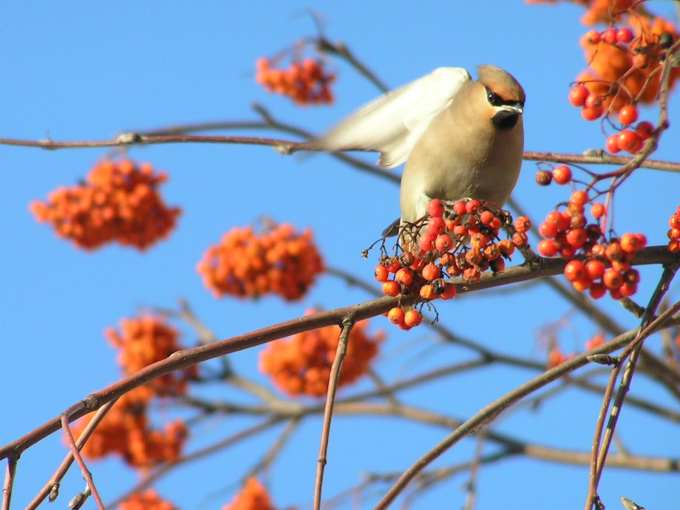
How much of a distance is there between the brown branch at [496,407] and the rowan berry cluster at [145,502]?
12.1 ft

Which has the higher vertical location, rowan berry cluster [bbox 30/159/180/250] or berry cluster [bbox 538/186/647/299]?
rowan berry cluster [bbox 30/159/180/250]

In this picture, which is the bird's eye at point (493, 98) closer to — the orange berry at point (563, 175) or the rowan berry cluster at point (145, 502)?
the orange berry at point (563, 175)

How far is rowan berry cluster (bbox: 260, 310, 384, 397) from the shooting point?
601 cm

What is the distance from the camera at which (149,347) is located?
6.55 metres

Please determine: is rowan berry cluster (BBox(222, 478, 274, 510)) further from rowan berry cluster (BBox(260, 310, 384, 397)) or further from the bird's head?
the bird's head

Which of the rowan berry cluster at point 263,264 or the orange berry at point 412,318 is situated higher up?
the rowan berry cluster at point 263,264

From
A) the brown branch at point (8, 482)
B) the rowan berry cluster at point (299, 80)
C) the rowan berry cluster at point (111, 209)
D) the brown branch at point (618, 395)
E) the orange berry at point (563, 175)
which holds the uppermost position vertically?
the rowan berry cluster at point (299, 80)

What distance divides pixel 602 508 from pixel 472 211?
2.64 feet

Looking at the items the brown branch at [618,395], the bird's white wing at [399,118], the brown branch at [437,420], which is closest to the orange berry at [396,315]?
the brown branch at [618,395]

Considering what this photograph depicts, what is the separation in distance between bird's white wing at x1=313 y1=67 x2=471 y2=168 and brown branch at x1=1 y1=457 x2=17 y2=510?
182cm

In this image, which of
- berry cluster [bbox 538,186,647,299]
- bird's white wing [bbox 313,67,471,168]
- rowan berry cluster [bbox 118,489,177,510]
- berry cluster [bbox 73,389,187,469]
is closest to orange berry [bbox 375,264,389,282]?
berry cluster [bbox 538,186,647,299]

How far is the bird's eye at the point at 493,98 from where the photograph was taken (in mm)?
3730

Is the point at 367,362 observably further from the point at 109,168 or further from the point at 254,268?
the point at 109,168

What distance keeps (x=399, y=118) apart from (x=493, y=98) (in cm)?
47
